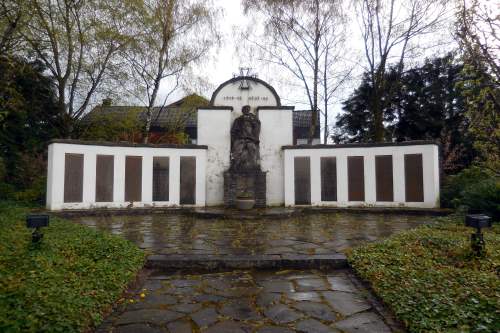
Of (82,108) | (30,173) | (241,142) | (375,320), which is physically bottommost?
(375,320)

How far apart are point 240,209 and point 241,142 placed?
2781 millimetres

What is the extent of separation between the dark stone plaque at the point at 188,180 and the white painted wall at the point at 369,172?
144 inches

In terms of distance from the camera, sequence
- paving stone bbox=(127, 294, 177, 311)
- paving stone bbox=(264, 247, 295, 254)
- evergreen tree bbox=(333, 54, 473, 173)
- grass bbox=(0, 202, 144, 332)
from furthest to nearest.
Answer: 1. evergreen tree bbox=(333, 54, 473, 173)
2. paving stone bbox=(264, 247, 295, 254)
3. paving stone bbox=(127, 294, 177, 311)
4. grass bbox=(0, 202, 144, 332)

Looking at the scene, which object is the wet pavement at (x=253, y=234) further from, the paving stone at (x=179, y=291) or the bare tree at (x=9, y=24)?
the bare tree at (x=9, y=24)

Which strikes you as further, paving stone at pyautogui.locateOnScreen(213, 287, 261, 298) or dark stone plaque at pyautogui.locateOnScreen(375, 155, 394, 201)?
dark stone plaque at pyautogui.locateOnScreen(375, 155, 394, 201)

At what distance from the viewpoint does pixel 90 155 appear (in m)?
11.5

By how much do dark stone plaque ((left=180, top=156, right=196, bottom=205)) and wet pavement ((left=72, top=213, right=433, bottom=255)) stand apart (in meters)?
2.59

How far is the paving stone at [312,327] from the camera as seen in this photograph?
2.88 m

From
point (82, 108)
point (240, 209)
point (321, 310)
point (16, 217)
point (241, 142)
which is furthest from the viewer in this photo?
point (82, 108)

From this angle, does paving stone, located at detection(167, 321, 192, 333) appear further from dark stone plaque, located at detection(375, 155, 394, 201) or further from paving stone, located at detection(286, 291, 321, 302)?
dark stone plaque, located at detection(375, 155, 394, 201)

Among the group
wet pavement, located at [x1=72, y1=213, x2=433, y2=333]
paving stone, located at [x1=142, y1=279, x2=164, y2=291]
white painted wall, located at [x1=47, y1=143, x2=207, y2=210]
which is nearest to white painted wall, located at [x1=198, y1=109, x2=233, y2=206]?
white painted wall, located at [x1=47, y1=143, x2=207, y2=210]

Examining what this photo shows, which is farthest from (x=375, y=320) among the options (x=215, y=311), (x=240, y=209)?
(x=240, y=209)

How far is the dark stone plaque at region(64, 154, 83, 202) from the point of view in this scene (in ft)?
36.3

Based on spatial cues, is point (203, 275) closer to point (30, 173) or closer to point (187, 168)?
point (187, 168)
